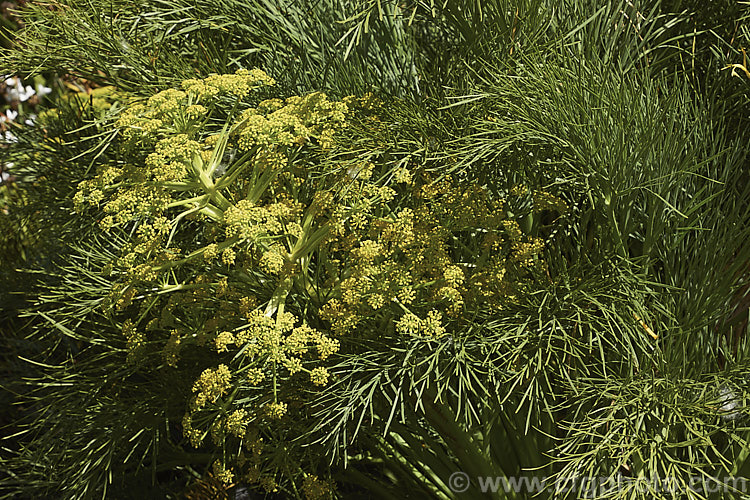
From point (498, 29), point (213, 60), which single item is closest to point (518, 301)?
point (498, 29)

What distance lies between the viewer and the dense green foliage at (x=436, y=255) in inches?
34.5

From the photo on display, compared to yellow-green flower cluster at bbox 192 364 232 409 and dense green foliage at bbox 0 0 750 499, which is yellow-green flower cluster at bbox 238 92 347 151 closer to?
dense green foliage at bbox 0 0 750 499

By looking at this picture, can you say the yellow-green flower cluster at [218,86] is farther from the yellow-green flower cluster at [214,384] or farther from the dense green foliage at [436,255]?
the yellow-green flower cluster at [214,384]

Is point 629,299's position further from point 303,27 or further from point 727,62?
point 303,27

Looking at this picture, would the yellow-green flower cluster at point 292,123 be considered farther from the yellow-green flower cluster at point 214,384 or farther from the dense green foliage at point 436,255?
the yellow-green flower cluster at point 214,384

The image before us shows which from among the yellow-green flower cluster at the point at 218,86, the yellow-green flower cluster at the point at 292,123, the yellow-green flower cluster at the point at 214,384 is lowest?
the yellow-green flower cluster at the point at 214,384

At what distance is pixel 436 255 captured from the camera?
881 millimetres

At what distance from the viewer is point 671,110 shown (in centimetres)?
99

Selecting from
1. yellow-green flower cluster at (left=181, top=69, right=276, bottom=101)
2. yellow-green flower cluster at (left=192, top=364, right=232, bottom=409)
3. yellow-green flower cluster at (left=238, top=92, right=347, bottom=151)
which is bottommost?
yellow-green flower cluster at (left=192, top=364, right=232, bottom=409)

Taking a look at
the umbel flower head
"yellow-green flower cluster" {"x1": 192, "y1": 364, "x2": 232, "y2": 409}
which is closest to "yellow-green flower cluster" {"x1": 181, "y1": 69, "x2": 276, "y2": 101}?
the umbel flower head

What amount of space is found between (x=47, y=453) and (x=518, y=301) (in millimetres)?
860

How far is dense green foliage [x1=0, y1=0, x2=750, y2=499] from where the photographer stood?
88 centimetres

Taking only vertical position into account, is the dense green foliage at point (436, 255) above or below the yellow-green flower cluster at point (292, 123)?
below

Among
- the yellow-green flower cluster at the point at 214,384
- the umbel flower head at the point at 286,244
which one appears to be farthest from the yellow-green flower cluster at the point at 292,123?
the yellow-green flower cluster at the point at 214,384
